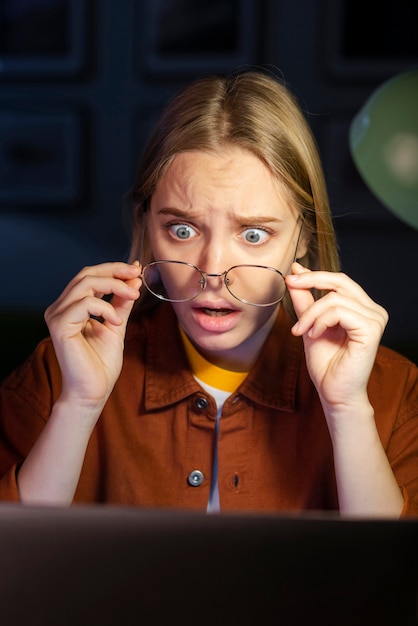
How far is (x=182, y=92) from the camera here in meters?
0.79

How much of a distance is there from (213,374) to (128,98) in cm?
49

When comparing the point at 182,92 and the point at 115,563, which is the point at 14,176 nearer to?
the point at 182,92

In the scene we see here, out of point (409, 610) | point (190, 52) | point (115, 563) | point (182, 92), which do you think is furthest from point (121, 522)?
point (190, 52)

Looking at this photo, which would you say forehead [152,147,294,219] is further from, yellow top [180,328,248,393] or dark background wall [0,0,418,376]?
dark background wall [0,0,418,376]

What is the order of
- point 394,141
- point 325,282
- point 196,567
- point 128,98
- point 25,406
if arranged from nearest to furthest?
1. point 196,567
2. point 325,282
3. point 25,406
4. point 394,141
5. point 128,98

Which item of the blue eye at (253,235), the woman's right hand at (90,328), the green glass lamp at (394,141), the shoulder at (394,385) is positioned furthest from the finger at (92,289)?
the green glass lamp at (394,141)

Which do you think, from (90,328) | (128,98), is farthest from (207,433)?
(128,98)

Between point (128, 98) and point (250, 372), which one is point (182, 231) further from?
point (128, 98)

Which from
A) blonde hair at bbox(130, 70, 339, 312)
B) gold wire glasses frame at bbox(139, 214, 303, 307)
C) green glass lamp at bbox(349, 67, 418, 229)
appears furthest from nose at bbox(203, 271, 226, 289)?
green glass lamp at bbox(349, 67, 418, 229)

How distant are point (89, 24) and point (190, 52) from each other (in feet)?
0.45

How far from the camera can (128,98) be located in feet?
3.68

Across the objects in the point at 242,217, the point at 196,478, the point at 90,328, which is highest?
the point at 242,217

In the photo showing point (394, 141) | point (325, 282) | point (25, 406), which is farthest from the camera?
point (394, 141)

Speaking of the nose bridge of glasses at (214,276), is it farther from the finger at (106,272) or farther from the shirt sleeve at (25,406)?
the shirt sleeve at (25,406)
